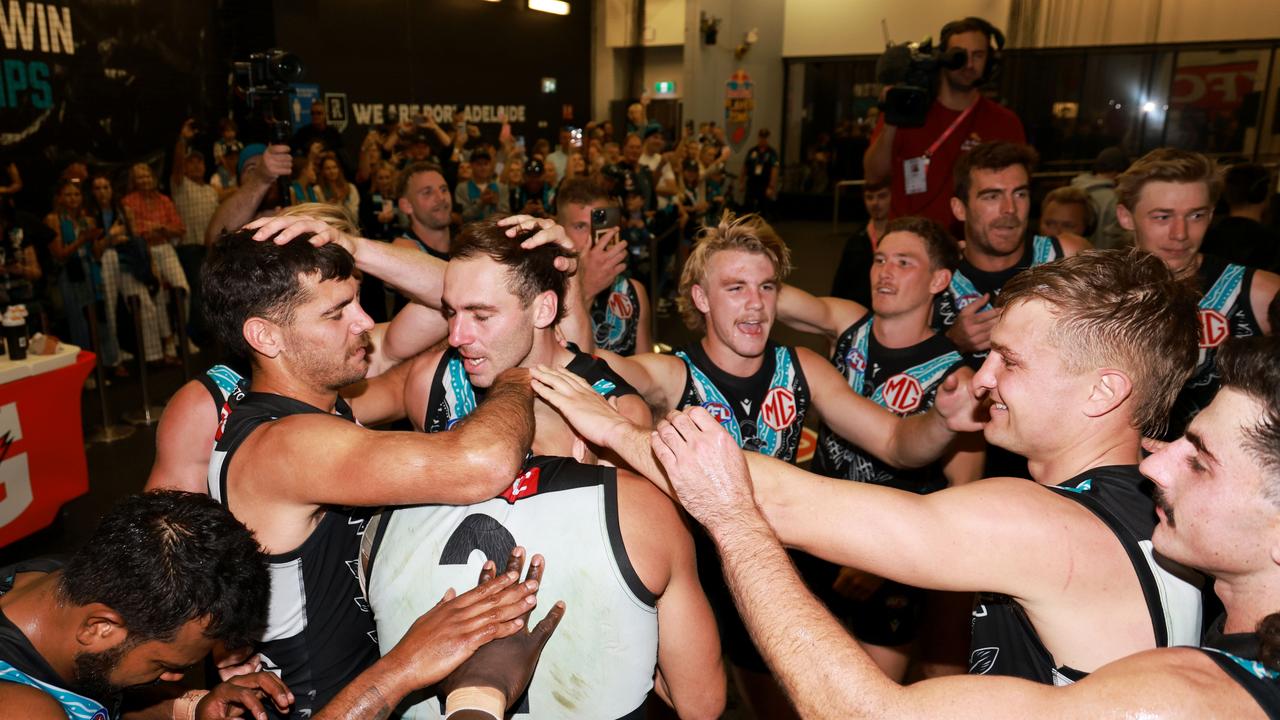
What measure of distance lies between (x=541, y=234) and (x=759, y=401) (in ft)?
3.54

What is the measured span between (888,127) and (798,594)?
3.95 m

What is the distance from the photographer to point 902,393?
11.1 feet

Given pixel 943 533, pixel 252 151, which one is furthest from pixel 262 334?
pixel 252 151

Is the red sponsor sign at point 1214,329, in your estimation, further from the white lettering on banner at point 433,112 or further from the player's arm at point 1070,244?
the white lettering on banner at point 433,112

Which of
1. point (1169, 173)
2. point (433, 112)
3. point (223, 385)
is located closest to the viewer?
point (223, 385)

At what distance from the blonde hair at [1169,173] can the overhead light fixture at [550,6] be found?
49.5 feet

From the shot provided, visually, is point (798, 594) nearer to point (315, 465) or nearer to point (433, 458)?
point (433, 458)

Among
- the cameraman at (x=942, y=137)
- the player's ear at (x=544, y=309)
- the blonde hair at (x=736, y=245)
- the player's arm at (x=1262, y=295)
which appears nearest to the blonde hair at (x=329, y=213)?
the player's ear at (x=544, y=309)

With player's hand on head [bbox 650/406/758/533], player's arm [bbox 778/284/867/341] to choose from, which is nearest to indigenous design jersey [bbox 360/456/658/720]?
player's hand on head [bbox 650/406/758/533]

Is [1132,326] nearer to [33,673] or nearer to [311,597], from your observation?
[311,597]

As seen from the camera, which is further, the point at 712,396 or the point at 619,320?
the point at 619,320

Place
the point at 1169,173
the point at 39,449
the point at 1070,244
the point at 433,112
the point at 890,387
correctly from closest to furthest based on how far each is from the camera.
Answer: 1. the point at 890,387
2. the point at 1169,173
3. the point at 1070,244
4. the point at 39,449
5. the point at 433,112

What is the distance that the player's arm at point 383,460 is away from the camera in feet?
5.77

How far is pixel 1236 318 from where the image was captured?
3.58 meters
